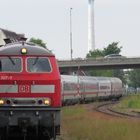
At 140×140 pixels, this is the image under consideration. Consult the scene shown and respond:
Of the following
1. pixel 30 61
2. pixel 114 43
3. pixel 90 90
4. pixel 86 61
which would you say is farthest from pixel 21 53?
pixel 114 43

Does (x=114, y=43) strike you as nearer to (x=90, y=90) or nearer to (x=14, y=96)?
(x=90, y=90)

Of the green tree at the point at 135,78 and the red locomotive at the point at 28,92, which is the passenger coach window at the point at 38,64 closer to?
the red locomotive at the point at 28,92

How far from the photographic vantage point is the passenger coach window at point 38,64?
1780 centimetres

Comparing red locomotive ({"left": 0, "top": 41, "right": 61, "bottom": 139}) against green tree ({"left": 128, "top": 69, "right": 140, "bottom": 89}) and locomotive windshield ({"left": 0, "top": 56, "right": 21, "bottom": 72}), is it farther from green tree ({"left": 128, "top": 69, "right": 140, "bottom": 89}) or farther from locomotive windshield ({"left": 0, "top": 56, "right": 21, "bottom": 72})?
green tree ({"left": 128, "top": 69, "right": 140, "bottom": 89})

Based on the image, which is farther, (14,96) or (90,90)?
(90,90)

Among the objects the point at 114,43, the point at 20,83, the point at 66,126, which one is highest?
the point at 114,43

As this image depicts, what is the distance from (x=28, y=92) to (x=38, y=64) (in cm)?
94

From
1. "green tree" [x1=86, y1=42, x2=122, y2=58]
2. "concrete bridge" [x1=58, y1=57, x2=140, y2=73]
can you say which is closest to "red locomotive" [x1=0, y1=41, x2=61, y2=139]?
"concrete bridge" [x1=58, y1=57, x2=140, y2=73]

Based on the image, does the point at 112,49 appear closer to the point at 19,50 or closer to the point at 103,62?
the point at 103,62

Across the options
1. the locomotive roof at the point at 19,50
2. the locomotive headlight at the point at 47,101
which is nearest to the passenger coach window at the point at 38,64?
the locomotive roof at the point at 19,50

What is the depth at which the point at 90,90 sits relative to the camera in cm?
6512

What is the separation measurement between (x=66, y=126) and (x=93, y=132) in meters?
5.15

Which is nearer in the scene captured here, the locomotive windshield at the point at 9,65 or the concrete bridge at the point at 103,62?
the locomotive windshield at the point at 9,65

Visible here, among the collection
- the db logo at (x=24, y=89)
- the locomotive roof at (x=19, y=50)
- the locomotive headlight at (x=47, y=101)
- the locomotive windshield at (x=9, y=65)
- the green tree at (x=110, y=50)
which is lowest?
the locomotive headlight at (x=47, y=101)
